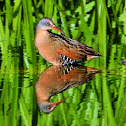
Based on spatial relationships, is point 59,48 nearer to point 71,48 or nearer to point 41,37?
point 71,48

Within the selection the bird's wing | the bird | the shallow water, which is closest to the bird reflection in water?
the shallow water

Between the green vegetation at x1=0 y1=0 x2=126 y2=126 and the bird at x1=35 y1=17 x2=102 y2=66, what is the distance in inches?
4.6

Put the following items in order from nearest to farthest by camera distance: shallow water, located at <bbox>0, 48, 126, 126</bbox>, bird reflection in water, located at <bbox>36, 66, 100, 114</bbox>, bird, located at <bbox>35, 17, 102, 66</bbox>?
1. shallow water, located at <bbox>0, 48, 126, 126</bbox>
2. bird reflection in water, located at <bbox>36, 66, 100, 114</bbox>
3. bird, located at <bbox>35, 17, 102, 66</bbox>

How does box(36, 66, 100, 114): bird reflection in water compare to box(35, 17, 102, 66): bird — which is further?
box(35, 17, 102, 66): bird

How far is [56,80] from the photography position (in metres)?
5.36

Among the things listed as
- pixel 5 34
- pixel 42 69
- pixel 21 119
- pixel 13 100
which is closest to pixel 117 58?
pixel 42 69

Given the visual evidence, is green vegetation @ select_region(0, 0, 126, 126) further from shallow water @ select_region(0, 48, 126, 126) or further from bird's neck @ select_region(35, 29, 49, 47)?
bird's neck @ select_region(35, 29, 49, 47)

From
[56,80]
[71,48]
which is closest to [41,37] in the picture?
[71,48]

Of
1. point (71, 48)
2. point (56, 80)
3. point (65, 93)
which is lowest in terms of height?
point (65, 93)

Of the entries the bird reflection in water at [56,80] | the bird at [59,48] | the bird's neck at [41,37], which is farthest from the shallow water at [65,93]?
the bird's neck at [41,37]

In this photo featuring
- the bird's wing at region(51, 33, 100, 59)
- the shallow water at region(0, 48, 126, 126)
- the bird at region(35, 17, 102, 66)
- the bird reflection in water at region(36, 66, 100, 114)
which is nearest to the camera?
the shallow water at region(0, 48, 126, 126)

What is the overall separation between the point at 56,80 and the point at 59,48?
132 centimetres

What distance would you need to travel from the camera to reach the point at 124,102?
454cm

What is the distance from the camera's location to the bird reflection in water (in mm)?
4595
